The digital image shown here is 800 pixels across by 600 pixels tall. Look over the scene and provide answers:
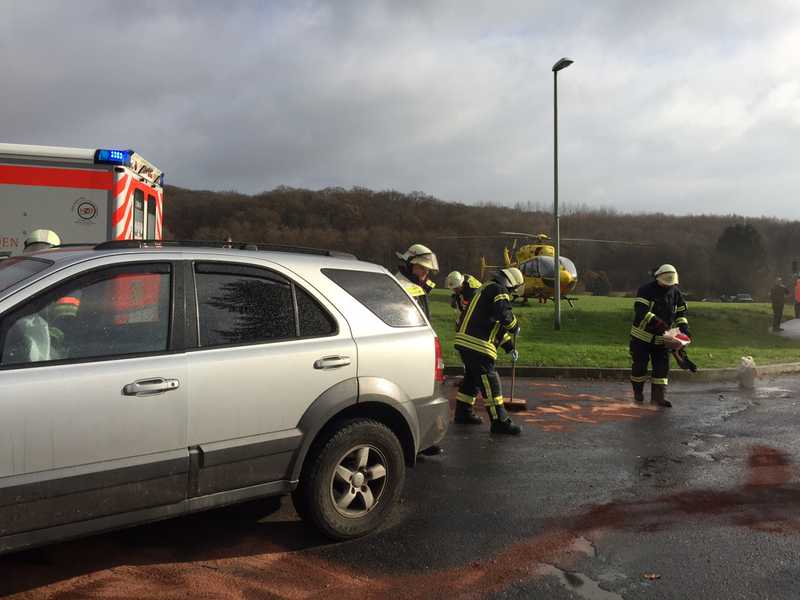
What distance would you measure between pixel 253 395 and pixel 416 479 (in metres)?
2.19

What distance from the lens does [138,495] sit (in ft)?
10.2

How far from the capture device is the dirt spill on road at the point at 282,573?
324 cm

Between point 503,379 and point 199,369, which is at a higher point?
point 199,369

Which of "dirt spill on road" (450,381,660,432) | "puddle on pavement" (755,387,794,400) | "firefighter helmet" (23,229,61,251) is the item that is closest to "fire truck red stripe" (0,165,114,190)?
"firefighter helmet" (23,229,61,251)

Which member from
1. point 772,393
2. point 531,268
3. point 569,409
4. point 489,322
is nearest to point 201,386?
point 489,322

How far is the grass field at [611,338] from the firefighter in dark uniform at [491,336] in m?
4.57

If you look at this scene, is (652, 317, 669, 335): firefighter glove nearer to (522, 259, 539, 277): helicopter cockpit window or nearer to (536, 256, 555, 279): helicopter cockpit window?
(536, 256, 555, 279): helicopter cockpit window

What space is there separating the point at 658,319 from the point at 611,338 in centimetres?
967

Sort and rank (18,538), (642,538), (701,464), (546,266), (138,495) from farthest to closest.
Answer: (546,266) < (701,464) < (642,538) < (138,495) < (18,538)

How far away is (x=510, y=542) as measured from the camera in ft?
13.0

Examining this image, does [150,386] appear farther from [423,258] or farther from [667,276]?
[667,276]

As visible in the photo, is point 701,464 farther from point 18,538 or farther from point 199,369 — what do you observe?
point 18,538

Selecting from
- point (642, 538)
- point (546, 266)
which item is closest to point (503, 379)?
point (642, 538)

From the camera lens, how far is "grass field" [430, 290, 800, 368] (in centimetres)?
1273
